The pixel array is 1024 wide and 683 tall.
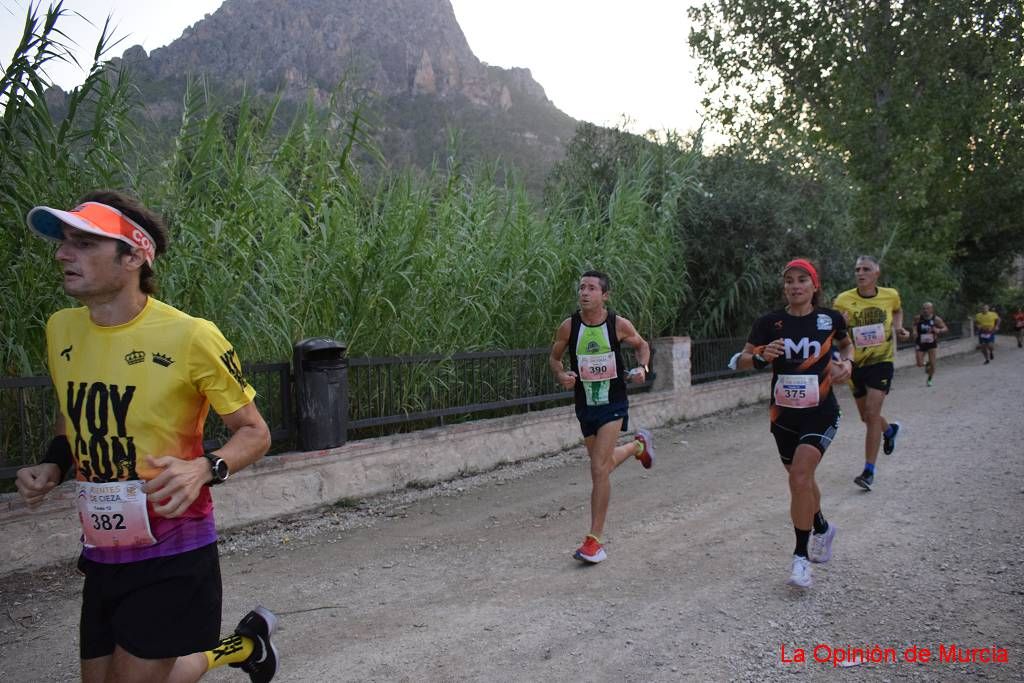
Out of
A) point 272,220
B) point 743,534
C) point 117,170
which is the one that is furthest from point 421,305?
point 743,534

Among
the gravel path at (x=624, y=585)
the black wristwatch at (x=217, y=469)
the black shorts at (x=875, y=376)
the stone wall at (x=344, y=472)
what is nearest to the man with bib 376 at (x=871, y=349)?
the black shorts at (x=875, y=376)

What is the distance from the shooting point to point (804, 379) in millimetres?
4906

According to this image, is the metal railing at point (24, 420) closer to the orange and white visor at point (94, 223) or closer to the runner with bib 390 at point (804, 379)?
Answer: the orange and white visor at point (94, 223)

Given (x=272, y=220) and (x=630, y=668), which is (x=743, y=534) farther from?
(x=272, y=220)

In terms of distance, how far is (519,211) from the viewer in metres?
9.38

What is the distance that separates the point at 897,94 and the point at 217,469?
26221 millimetres

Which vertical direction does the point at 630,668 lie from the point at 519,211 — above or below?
below

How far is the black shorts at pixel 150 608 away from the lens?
2.18 metres

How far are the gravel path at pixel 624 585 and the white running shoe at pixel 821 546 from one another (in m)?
0.09

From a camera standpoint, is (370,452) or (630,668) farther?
(370,452)

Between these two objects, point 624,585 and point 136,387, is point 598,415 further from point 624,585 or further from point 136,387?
point 136,387

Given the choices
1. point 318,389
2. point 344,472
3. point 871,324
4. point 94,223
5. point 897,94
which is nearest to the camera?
point 94,223

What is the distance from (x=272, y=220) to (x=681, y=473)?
4.96 m

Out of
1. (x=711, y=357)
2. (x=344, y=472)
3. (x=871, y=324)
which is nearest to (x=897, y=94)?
(x=711, y=357)
